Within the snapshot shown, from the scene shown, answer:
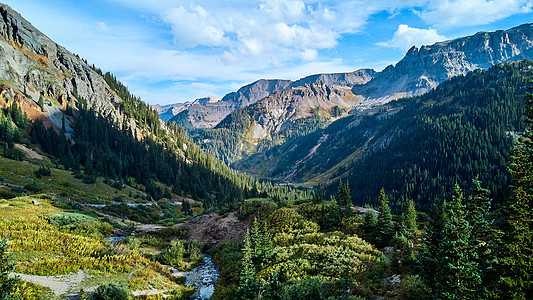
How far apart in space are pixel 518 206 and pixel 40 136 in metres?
131

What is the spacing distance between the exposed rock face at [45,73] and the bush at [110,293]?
12652cm

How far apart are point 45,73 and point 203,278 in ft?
530

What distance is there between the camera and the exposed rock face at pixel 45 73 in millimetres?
119812

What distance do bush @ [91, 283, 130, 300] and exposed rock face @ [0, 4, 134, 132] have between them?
126521 mm

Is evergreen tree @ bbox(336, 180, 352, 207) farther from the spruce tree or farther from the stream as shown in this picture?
the stream

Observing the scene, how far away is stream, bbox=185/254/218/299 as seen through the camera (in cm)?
2773

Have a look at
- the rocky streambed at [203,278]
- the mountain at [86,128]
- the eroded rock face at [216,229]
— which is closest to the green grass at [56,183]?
the mountain at [86,128]

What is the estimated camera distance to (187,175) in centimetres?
14688

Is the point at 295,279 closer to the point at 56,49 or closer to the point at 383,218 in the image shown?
the point at 383,218

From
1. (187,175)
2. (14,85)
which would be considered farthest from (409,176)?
(14,85)

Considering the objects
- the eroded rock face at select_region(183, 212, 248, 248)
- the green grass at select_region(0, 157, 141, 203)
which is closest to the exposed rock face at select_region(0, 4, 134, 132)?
the green grass at select_region(0, 157, 141, 203)

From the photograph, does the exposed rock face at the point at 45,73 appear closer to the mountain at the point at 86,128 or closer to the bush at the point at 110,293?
the mountain at the point at 86,128

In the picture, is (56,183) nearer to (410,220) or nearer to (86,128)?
(86,128)

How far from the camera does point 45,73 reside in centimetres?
13738
